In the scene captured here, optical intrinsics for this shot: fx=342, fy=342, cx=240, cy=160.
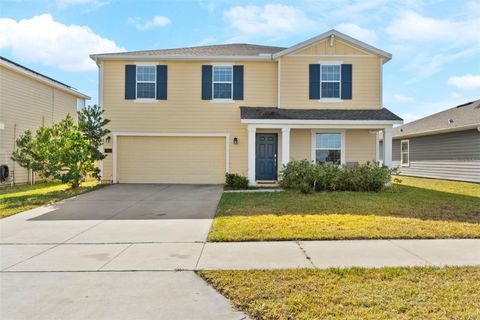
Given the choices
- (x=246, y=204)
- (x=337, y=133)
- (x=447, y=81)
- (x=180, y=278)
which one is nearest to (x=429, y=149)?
(x=447, y=81)

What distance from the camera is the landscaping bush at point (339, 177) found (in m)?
12.0

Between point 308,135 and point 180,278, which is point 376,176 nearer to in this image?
point 308,135

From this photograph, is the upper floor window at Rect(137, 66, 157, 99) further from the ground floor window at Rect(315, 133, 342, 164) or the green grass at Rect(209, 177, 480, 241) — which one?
the ground floor window at Rect(315, 133, 342, 164)

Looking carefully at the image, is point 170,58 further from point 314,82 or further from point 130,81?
point 314,82

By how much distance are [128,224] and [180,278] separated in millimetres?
3525

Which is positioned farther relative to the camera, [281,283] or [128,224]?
[128,224]

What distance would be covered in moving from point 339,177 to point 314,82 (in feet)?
15.0

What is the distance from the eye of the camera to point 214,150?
14.9 m

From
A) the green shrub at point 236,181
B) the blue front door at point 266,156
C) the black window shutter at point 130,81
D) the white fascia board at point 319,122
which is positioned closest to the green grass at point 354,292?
the green shrub at point 236,181

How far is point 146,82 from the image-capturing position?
48.4 feet

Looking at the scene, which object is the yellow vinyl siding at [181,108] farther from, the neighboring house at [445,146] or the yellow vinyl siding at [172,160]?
the neighboring house at [445,146]

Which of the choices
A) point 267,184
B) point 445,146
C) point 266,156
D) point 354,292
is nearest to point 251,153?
point 266,156

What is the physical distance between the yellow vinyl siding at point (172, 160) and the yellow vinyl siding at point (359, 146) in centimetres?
536

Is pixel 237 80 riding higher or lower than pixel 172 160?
higher
